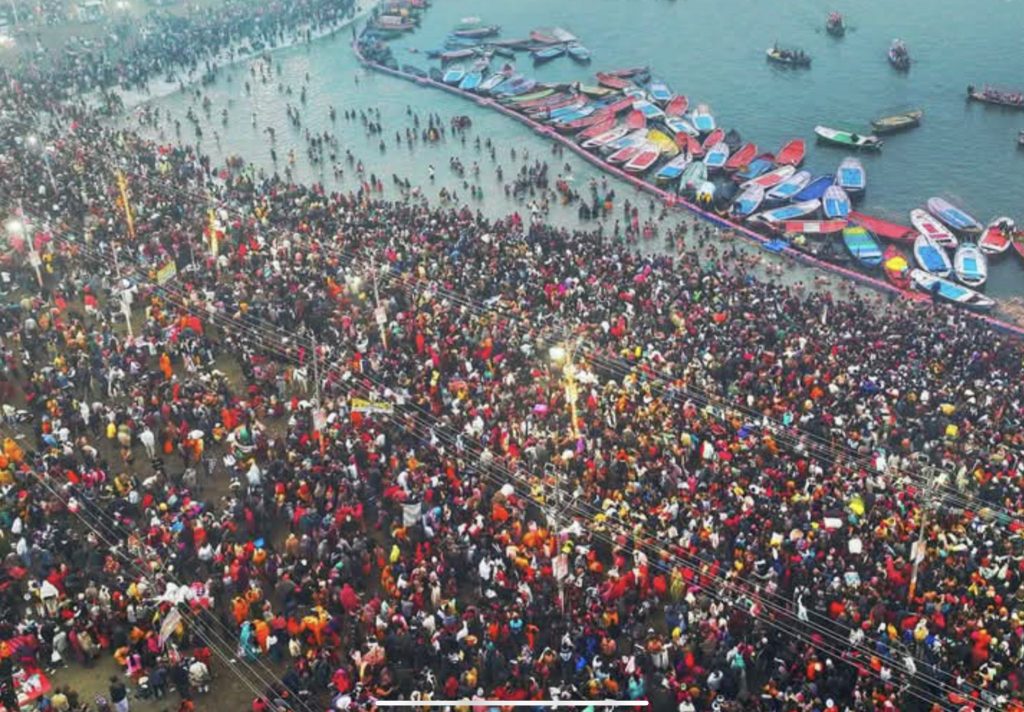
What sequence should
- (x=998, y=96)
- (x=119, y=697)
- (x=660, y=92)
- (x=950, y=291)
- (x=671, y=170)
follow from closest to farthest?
(x=119, y=697), (x=950, y=291), (x=671, y=170), (x=998, y=96), (x=660, y=92)

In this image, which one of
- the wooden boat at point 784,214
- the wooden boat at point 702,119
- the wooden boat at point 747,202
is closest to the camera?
the wooden boat at point 784,214

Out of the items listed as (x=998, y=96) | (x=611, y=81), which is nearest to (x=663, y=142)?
(x=611, y=81)

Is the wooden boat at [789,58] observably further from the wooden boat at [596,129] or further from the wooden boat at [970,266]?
the wooden boat at [970,266]

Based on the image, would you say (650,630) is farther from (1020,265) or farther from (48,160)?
(48,160)

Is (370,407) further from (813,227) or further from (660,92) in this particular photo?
(660,92)

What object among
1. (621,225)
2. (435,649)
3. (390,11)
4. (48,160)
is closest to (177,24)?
(390,11)

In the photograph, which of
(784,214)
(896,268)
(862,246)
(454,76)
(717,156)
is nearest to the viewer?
(896,268)

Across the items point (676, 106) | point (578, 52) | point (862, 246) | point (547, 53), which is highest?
point (578, 52)

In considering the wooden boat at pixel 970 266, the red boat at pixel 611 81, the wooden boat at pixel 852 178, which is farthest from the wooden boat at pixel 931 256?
the red boat at pixel 611 81
